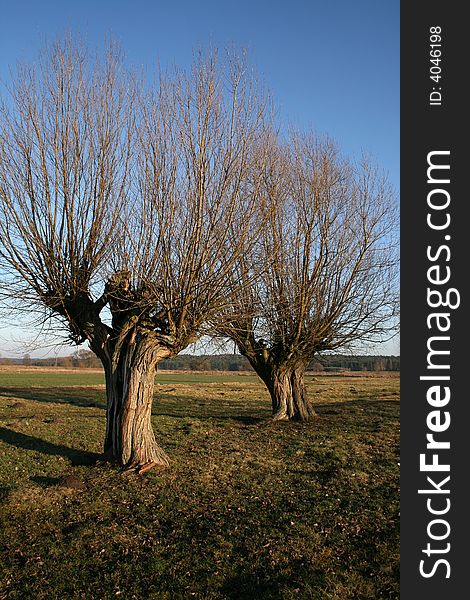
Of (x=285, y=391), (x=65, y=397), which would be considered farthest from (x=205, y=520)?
(x=65, y=397)

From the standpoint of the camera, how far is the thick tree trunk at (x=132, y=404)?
11.8 m

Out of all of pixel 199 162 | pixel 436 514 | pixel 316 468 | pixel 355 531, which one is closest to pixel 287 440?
pixel 316 468

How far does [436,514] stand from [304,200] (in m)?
13.6

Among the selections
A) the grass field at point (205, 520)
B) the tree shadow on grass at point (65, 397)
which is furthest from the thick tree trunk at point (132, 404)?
the tree shadow on grass at point (65, 397)

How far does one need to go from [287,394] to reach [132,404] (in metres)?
9.51

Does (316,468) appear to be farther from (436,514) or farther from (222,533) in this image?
(436,514)

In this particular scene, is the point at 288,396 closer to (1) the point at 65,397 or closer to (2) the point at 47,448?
(2) the point at 47,448

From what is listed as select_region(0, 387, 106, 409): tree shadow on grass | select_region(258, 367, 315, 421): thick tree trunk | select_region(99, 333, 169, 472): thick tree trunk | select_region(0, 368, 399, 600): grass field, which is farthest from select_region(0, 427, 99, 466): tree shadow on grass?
select_region(0, 387, 106, 409): tree shadow on grass

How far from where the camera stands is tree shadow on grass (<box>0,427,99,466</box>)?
12648 mm

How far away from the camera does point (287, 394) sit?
66.1ft

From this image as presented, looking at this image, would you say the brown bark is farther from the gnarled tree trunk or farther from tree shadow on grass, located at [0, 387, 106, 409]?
tree shadow on grass, located at [0, 387, 106, 409]

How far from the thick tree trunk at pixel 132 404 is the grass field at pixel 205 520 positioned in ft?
1.74

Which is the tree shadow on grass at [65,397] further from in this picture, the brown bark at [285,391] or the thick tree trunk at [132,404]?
the thick tree trunk at [132,404]

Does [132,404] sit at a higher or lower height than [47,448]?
higher
